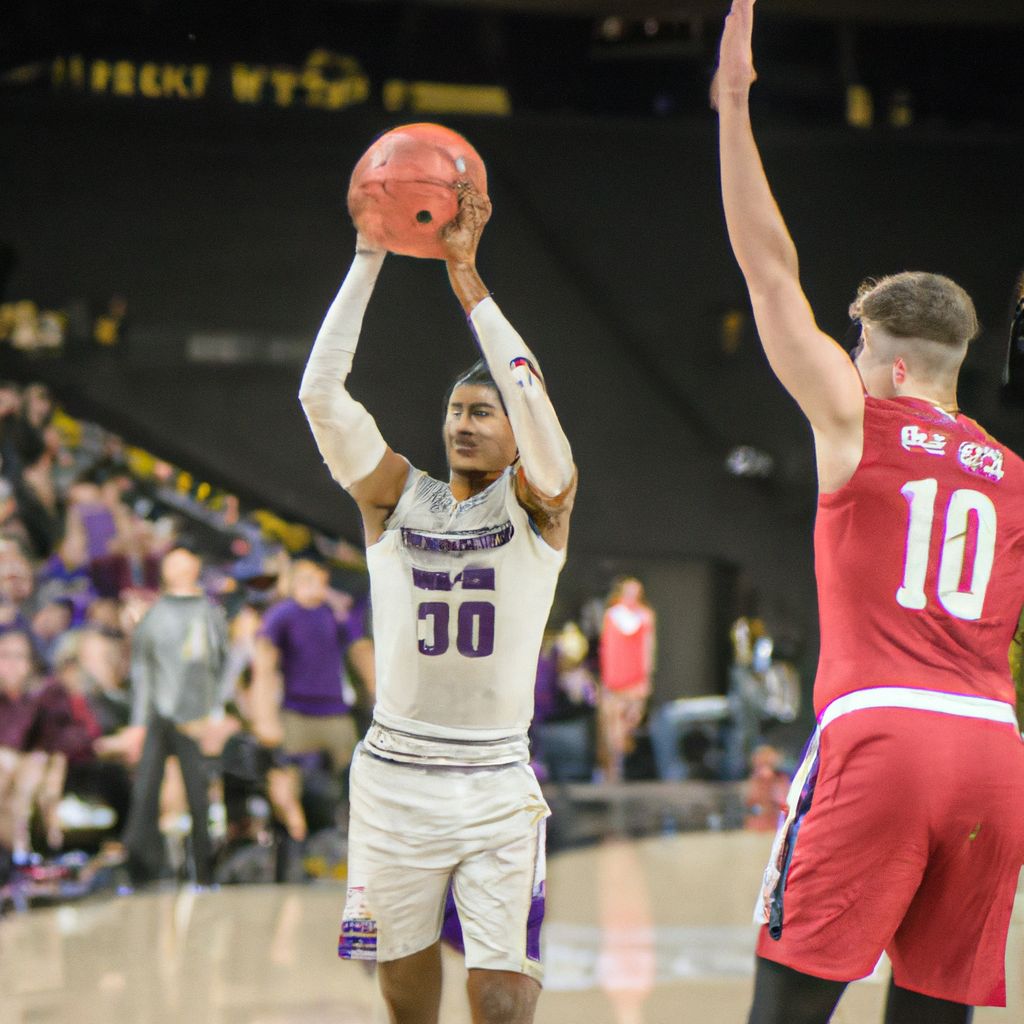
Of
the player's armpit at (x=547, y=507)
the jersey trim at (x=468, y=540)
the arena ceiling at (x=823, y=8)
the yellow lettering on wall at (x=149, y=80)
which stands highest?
the arena ceiling at (x=823, y=8)

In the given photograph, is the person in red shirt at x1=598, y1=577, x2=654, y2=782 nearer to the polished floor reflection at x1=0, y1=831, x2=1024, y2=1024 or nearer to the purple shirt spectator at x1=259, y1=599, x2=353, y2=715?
the polished floor reflection at x1=0, y1=831, x2=1024, y2=1024

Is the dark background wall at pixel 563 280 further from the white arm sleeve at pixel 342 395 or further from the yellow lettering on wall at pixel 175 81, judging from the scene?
the white arm sleeve at pixel 342 395

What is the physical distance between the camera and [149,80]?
13227 millimetres

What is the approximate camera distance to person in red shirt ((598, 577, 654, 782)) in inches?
424

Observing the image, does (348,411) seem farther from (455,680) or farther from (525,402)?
(455,680)

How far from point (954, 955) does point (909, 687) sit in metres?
0.46

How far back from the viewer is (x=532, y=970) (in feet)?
8.59

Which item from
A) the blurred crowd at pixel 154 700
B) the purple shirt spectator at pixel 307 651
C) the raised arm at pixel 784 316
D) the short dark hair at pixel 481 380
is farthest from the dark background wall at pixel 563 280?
the raised arm at pixel 784 316

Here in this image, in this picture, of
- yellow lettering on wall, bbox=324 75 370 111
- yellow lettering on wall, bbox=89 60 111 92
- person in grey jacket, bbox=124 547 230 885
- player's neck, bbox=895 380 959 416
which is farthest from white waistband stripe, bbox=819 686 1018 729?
yellow lettering on wall, bbox=89 60 111 92

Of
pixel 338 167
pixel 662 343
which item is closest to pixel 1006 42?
pixel 662 343

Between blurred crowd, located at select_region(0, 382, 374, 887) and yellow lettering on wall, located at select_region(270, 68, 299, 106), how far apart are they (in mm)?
7151

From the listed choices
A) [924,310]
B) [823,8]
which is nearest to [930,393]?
[924,310]

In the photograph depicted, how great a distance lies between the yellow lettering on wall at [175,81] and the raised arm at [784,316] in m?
12.5

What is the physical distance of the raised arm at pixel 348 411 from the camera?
2.66 metres
